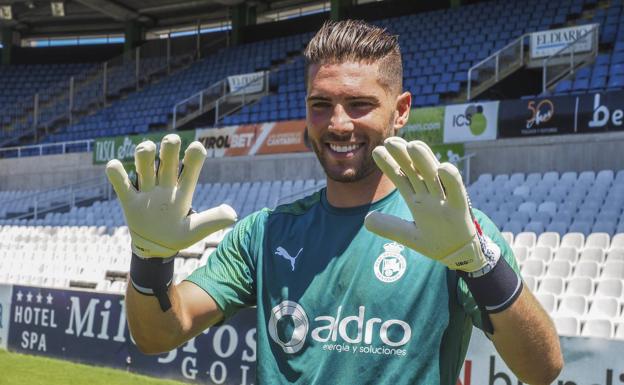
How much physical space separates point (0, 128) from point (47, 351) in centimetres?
2180

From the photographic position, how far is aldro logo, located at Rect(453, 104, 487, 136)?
1391 cm

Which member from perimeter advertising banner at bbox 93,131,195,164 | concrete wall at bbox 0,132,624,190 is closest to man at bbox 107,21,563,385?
concrete wall at bbox 0,132,624,190

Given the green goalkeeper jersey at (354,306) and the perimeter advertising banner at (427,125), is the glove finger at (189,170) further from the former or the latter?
the perimeter advertising banner at (427,125)

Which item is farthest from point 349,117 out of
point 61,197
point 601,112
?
point 61,197

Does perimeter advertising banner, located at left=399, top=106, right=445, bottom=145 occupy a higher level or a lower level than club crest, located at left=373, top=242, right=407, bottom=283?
higher

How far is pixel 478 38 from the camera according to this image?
20031mm

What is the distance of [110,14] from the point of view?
100 feet

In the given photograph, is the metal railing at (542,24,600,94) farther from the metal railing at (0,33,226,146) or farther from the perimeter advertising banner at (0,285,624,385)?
the metal railing at (0,33,226,146)

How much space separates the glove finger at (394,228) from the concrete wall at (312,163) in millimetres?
12131

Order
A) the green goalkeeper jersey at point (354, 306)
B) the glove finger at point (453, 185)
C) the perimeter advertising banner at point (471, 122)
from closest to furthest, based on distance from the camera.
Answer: the glove finger at point (453, 185) < the green goalkeeper jersey at point (354, 306) < the perimeter advertising banner at point (471, 122)

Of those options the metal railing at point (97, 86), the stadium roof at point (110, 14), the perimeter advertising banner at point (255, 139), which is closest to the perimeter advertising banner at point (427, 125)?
the perimeter advertising banner at point (255, 139)

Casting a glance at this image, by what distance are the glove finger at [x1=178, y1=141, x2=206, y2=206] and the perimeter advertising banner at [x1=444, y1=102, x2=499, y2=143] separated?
40.2 feet

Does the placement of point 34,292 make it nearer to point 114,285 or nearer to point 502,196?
point 114,285

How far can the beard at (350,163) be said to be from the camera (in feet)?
6.76
